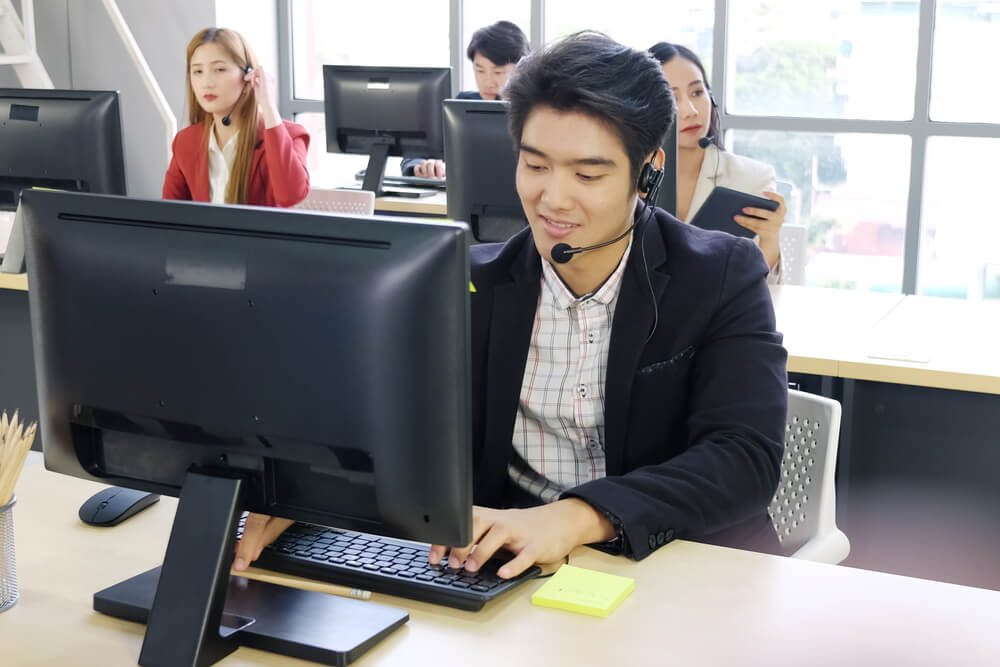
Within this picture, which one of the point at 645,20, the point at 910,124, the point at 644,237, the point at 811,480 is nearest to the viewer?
the point at 644,237

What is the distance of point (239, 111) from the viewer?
11.7 ft

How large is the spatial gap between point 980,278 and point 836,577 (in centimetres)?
380

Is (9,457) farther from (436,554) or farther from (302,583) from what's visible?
(436,554)

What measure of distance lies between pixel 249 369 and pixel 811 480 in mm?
991

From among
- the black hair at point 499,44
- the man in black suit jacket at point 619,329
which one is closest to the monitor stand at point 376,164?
the black hair at point 499,44

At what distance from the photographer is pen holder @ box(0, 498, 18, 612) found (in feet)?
3.92

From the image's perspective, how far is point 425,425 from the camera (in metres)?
1.03

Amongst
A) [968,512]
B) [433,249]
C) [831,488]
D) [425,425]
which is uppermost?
[433,249]

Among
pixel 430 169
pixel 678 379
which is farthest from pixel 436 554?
pixel 430 169

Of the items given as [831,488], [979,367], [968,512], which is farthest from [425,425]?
[968,512]

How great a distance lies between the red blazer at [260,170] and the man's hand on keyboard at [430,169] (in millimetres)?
1163

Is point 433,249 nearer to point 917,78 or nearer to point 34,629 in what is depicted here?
point 34,629

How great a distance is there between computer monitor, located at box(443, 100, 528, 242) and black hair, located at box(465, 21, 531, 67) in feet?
7.52

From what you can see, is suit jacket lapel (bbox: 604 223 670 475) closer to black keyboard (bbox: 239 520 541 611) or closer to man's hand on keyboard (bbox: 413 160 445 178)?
black keyboard (bbox: 239 520 541 611)
